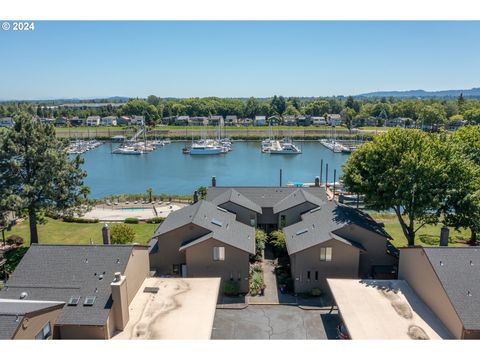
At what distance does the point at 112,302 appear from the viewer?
712 inches

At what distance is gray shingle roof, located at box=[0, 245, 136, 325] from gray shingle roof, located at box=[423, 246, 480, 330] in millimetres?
15129

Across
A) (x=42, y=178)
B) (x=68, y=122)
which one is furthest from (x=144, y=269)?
(x=68, y=122)

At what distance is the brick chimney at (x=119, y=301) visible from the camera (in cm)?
1767

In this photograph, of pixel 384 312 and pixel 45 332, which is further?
pixel 384 312

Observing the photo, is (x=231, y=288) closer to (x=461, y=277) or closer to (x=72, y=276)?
(x=72, y=276)

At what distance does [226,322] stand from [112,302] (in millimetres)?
6859

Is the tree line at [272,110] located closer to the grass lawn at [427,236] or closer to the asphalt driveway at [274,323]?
the grass lawn at [427,236]

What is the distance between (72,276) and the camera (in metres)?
19.8

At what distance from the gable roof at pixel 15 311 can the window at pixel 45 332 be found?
2.19ft

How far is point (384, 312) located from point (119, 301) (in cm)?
1235

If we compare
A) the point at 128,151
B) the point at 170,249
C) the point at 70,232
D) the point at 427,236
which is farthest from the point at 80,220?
the point at 128,151

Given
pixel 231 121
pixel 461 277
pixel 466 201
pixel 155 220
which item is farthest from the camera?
pixel 231 121

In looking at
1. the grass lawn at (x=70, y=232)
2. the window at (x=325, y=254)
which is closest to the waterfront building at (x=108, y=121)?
the grass lawn at (x=70, y=232)

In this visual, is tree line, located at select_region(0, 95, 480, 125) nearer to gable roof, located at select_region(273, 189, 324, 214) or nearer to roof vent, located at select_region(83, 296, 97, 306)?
gable roof, located at select_region(273, 189, 324, 214)
